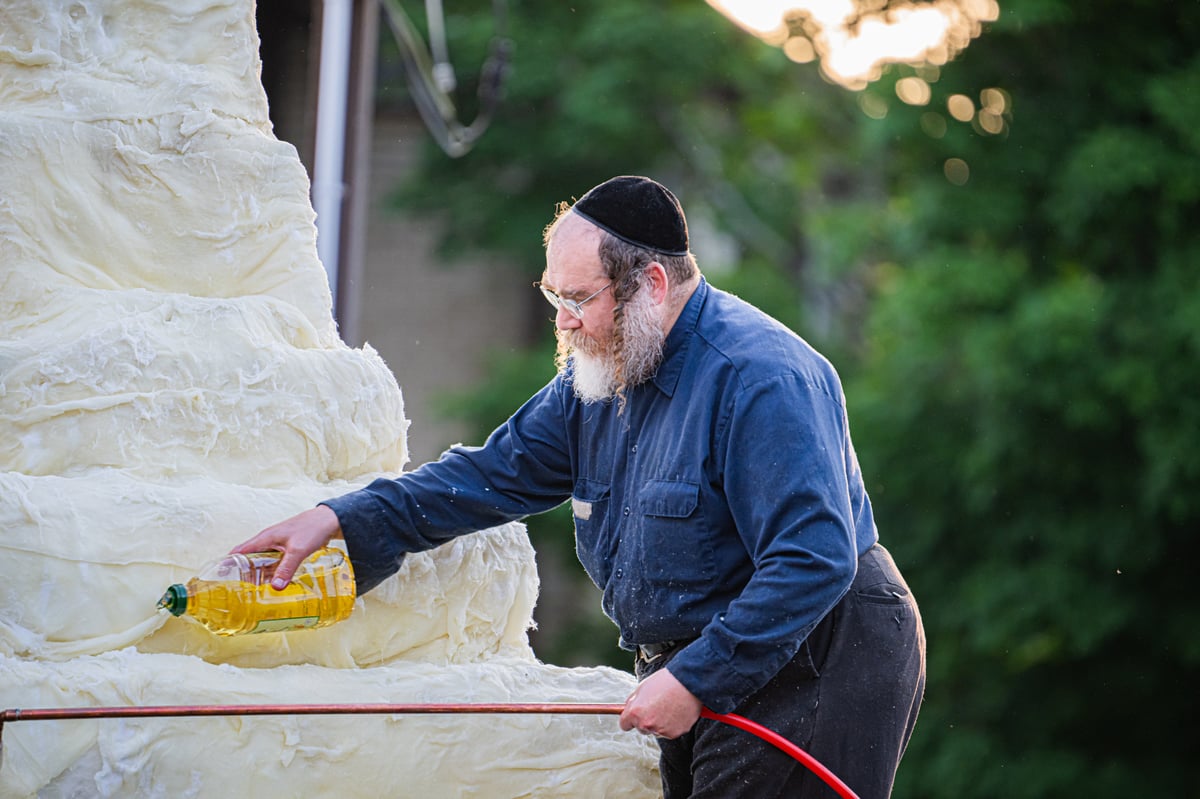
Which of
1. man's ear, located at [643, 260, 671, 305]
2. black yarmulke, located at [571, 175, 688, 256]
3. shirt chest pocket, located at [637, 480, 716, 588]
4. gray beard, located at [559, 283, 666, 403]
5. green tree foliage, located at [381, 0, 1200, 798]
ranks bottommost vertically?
green tree foliage, located at [381, 0, 1200, 798]

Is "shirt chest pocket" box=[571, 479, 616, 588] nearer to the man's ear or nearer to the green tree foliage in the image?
the man's ear

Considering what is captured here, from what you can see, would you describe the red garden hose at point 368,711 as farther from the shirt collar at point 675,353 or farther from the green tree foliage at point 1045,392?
the green tree foliage at point 1045,392

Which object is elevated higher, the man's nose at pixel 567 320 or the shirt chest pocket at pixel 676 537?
the man's nose at pixel 567 320

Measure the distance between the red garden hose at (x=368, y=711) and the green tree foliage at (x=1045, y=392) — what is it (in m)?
6.52

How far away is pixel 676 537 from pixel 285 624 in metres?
0.82

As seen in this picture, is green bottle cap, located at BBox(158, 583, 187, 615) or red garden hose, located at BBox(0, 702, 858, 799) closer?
red garden hose, located at BBox(0, 702, 858, 799)

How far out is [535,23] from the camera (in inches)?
492

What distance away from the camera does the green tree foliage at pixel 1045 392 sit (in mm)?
8656

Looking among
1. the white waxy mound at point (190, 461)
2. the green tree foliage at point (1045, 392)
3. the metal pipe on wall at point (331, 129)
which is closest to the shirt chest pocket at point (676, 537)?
the white waxy mound at point (190, 461)

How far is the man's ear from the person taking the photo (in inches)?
110

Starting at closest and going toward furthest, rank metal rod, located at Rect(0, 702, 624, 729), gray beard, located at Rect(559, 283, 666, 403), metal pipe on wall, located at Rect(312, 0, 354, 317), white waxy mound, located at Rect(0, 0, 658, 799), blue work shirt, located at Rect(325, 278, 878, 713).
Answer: metal rod, located at Rect(0, 702, 624, 729) < blue work shirt, located at Rect(325, 278, 878, 713) < white waxy mound, located at Rect(0, 0, 658, 799) < gray beard, located at Rect(559, 283, 666, 403) < metal pipe on wall, located at Rect(312, 0, 354, 317)

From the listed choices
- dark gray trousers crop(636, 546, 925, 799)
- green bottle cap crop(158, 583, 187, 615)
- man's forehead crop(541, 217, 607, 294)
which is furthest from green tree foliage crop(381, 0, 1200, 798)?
green bottle cap crop(158, 583, 187, 615)

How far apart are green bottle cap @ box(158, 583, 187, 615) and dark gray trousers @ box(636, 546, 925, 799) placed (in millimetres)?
955

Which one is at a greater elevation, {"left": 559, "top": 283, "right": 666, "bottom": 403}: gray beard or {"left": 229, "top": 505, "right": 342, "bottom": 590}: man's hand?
{"left": 559, "top": 283, "right": 666, "bottom": 403}: gray beard
